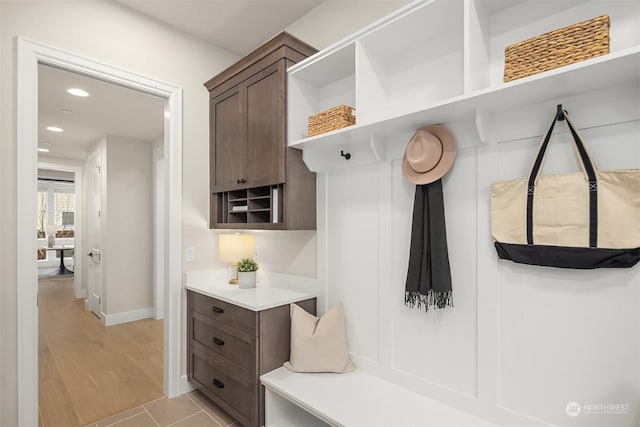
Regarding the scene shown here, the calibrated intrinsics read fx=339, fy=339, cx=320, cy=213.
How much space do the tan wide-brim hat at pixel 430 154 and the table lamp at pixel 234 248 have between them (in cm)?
155

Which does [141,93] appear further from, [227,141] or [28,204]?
[28,204]

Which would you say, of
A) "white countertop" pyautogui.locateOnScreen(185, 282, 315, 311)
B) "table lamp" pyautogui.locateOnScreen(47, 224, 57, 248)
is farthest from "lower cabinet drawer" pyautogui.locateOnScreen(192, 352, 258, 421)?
"table lamp" pyautogui.locateOnScreen(47, 224, 57, 248)

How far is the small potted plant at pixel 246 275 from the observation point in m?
2.46

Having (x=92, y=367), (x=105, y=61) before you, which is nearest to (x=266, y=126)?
(x=105, y=61)

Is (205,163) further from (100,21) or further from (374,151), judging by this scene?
(374,151)

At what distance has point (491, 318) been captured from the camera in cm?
149

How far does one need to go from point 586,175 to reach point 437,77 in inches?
32.2

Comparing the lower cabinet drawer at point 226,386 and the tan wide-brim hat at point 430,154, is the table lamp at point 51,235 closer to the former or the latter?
the lower cabinet drawer at point 226,386

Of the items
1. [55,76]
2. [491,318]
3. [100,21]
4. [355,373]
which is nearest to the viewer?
[491,318]

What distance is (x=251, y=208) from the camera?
2.41 meters

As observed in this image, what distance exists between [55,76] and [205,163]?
64.5 inches

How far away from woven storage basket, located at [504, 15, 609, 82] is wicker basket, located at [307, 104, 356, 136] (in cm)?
81

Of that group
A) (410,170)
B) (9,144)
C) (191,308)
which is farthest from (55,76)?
(410,170)

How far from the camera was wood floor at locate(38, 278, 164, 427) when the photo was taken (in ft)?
8.00
